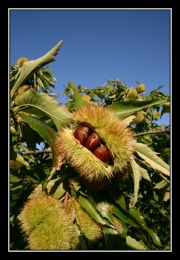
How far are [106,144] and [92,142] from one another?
74 millimetres

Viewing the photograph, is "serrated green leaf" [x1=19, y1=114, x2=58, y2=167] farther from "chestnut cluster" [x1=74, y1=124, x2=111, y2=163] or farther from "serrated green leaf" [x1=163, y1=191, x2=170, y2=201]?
"serrated green leaf" [x1=163, y1=191, x2=170, y2=201]

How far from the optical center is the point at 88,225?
4.04 ft

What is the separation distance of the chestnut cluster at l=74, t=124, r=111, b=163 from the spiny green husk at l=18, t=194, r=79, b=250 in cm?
31

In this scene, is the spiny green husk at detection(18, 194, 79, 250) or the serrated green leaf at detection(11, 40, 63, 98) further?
the serrated green leaf at detection(11, 40, 63, 98)

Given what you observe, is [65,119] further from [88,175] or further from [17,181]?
[17,181]

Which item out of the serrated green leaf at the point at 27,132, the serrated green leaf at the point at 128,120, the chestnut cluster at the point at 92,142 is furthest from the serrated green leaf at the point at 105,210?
the serrated green leaf at the point at 27,132

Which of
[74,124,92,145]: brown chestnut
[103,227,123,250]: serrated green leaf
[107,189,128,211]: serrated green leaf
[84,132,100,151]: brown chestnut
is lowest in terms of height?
[103,227,123,250]: serrated green leaf

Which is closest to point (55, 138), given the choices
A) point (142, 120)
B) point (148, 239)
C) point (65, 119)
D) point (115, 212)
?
point (65, 119)

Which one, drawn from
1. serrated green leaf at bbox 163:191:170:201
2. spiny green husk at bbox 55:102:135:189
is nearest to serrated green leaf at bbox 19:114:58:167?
spiny green husk at bbox 55:102:135:189

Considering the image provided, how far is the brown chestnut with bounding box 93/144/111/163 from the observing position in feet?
4.08

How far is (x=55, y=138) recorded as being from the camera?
51.3 inches

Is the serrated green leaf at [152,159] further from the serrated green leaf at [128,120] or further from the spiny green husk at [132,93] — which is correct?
the spiny green husk at [132,93]

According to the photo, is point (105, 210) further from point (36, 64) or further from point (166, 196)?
point (166, 196)

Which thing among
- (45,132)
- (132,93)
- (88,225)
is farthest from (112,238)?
(132,93)
